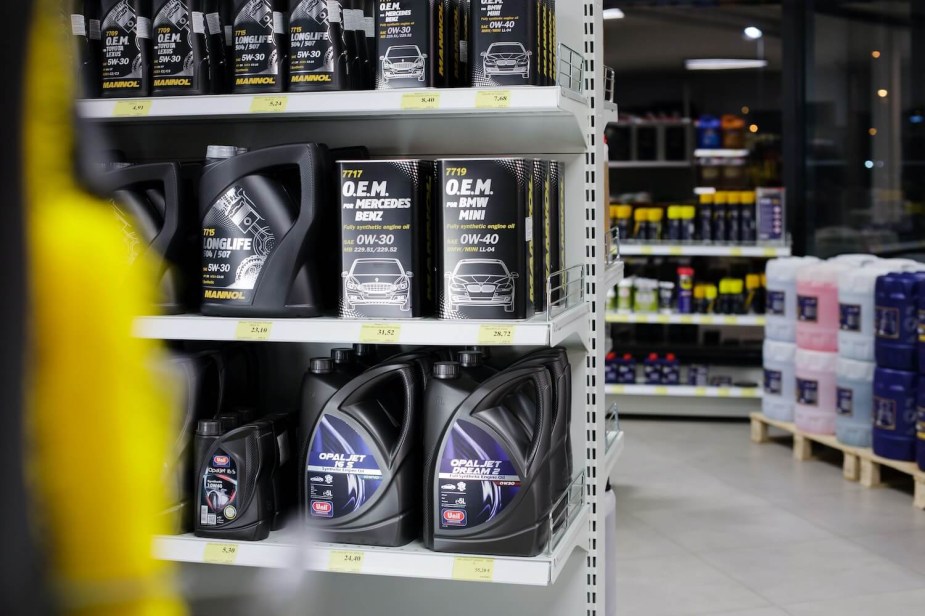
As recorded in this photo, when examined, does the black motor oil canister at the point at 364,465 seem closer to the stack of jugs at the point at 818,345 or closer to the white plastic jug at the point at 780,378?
the stack of jugs at the point at 818,345

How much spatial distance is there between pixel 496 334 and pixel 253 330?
52cm

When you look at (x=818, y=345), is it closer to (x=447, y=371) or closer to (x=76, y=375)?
(x=447, y=371)

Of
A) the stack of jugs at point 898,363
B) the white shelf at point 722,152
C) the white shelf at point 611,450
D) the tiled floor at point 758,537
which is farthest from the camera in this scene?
the white shelf at point 722,152

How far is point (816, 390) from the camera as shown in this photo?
5.43m

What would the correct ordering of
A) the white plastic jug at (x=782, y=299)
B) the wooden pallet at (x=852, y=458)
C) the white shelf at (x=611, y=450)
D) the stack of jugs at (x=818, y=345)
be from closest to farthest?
the white shelf at (x=611, y=450)
the wooden pallet at (x=852, y=458)
the stack of jugs at (x=818, y=345)
the white plastic jug at (x=782, y=299)

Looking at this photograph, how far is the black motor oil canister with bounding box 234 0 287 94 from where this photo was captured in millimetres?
2312

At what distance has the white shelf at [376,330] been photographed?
2072mm

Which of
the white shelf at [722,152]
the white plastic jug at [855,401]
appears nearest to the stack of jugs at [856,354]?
the white plastic jug at [855,401]

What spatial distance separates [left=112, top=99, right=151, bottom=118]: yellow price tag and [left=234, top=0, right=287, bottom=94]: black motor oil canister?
0.66 feet

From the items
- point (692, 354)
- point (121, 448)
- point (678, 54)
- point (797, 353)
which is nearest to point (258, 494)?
point (121, 448)

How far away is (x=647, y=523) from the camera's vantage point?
14.6 feet

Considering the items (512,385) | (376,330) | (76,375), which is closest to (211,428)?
(376,330)

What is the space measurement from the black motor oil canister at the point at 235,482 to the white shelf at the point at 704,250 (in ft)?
14.0

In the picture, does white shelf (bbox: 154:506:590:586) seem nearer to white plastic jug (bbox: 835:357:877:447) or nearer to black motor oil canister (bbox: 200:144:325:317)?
black motor oil canister (bbox: 200:144:325:317)
